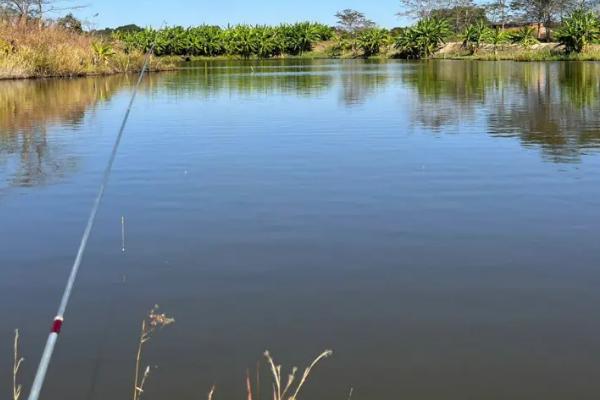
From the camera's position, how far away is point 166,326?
414cm

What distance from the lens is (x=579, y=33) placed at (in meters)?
50.7

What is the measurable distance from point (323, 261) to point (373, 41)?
70.8 metres

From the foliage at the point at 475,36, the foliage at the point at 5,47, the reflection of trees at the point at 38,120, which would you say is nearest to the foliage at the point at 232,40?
the foliage at the point at 475,36

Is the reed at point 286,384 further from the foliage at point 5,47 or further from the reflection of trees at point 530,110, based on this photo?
the foliage at point 5,47

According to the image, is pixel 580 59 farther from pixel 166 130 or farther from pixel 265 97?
pixel 166 130

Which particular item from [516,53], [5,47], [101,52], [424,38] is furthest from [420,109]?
[424,38]

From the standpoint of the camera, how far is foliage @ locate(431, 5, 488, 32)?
88.1m

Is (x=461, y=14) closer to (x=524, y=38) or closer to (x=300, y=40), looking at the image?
(x=300, y=40)

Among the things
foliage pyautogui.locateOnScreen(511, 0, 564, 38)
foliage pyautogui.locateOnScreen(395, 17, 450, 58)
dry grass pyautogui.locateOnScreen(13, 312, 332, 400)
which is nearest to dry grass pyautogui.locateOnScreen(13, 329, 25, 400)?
dry grass pyautogui.locateOnScreen(13, 312, 332, 400)

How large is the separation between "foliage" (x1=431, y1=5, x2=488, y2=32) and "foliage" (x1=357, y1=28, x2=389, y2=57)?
52.0ft

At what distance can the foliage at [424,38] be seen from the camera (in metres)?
65.9

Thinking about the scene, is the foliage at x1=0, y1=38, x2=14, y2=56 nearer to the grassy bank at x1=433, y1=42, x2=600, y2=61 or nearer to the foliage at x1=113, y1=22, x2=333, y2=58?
the grassy bank at x1=433, y1=42, x2=600, y2=61

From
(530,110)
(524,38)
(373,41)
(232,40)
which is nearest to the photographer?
(530,110)

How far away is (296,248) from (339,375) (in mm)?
2166
